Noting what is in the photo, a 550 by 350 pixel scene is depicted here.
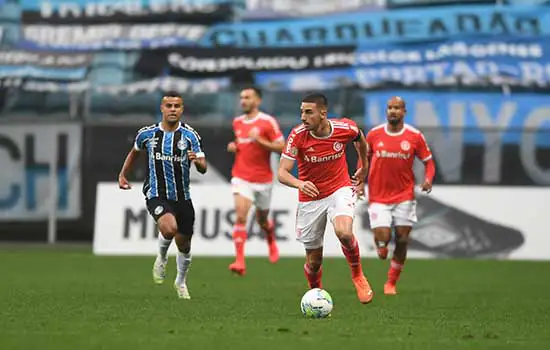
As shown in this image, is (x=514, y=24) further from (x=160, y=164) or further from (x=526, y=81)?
(x=160, y=164)

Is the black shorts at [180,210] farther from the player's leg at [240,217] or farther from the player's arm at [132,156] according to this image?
the player's leg at [240,217]

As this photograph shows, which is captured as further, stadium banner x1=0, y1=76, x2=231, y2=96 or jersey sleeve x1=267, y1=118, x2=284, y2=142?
stadium banner x1=0, y1=76, x2=231, y2=96

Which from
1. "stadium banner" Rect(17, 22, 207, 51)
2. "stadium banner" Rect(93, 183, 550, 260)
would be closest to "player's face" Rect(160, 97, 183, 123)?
"stadium banner" Rect(93, 183, 550, 260)

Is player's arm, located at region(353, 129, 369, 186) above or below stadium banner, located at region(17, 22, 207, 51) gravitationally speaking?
below

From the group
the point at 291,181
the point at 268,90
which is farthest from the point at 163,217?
the point at 268,90

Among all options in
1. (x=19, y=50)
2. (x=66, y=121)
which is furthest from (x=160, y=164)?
(x=19, y=50)

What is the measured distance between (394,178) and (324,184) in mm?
3098

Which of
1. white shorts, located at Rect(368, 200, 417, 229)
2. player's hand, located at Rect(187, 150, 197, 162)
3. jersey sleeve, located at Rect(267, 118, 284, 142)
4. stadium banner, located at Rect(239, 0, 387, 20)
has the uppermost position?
stadium banner, located at Rect(239, 0, 387, 20)

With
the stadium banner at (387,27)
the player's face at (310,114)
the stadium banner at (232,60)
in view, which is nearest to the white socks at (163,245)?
the player's face at (310,114)

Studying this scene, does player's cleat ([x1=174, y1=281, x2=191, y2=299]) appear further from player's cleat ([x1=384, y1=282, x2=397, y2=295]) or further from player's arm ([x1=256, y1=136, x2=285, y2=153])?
player's arm ([x1=256, y1=136, x2=285, y2=153])

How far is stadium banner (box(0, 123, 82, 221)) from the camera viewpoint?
25297mm

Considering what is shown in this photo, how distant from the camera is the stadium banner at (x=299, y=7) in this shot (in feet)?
96.9

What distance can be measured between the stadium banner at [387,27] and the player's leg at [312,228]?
52.1ft

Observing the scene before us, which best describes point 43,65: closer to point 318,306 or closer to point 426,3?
point 426,3
